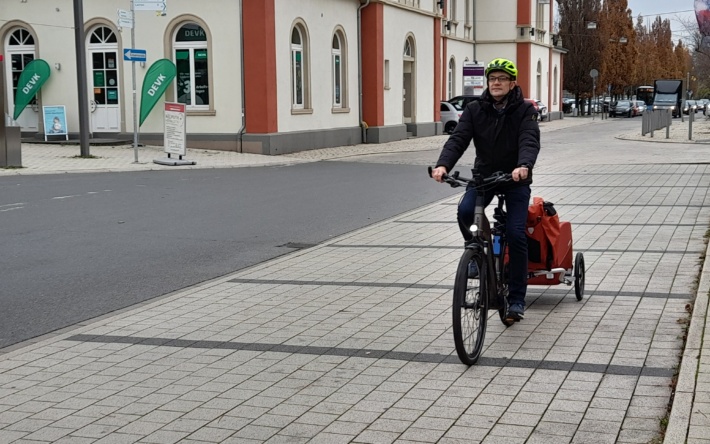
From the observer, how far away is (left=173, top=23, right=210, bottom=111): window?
29.1 m

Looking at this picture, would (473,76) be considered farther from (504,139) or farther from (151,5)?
(504,139)

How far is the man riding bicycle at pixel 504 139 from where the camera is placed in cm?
660

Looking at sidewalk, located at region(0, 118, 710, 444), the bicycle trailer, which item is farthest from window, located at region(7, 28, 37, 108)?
the bicycle trailer

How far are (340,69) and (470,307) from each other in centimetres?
2925

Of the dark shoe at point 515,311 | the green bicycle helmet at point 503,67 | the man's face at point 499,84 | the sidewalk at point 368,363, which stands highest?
the green bicycle helmet at point 503,67

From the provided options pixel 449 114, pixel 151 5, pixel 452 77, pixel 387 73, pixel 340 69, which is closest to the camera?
pixel 151 5

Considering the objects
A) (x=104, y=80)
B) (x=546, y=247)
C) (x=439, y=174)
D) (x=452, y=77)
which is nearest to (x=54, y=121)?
(x=104, y=80)

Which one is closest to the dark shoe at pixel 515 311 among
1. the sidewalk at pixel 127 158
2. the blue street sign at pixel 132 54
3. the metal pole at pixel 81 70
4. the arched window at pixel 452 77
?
the sidewalk at pixel 127 158

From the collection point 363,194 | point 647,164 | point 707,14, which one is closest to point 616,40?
point 707,14

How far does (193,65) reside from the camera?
29.2 meters

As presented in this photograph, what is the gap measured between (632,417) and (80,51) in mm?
21363

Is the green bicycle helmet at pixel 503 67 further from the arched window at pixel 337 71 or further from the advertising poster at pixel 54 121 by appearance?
the arched window at pixel 337 71

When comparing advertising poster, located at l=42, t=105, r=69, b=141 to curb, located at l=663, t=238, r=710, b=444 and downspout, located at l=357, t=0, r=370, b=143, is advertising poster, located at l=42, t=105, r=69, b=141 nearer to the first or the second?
downspout, located at l=357, t=0, r=370, b=143

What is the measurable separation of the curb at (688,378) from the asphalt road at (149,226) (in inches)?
170
